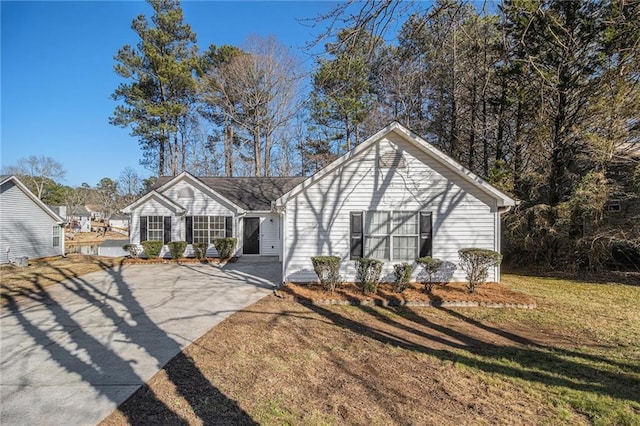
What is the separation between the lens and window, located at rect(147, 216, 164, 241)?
15.5 m

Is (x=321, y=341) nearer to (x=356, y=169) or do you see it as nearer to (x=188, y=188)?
(x=356, y=169)

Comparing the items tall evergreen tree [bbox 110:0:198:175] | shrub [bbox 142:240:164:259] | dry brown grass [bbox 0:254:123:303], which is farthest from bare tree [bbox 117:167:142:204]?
shrub [bbox 142:240:164:259]

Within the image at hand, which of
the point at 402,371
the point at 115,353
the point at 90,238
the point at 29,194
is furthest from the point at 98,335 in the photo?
the point at 90,238

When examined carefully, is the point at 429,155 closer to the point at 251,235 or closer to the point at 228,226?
the point at 228,226

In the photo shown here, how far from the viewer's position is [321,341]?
546 centimetres

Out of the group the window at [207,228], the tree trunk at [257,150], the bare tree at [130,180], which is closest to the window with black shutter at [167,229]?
the window at [207,228]

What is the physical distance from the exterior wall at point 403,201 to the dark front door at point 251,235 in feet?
26.3

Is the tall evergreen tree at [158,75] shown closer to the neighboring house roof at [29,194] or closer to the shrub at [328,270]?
the neighboring house roof at [29,194]

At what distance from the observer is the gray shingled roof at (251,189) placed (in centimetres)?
1727

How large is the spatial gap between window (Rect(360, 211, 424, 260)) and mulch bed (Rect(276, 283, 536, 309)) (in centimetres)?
102

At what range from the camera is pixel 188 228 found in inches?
621

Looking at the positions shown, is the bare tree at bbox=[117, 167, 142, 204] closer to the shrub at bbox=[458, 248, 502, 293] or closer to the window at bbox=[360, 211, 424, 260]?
the window at bbox=[360, 211, 424, 260]

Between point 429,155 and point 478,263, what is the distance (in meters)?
3.26

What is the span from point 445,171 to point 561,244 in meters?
7.40
